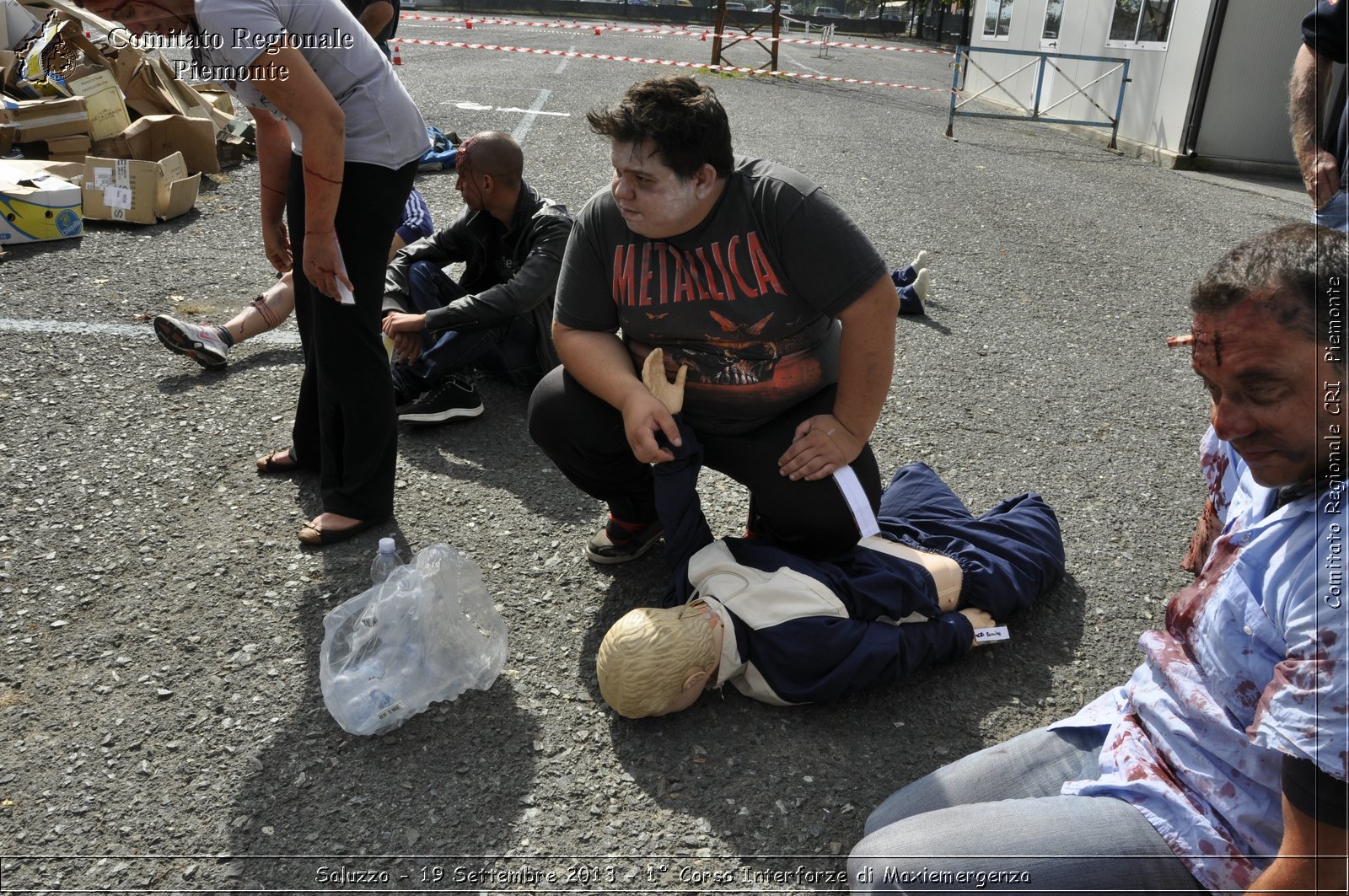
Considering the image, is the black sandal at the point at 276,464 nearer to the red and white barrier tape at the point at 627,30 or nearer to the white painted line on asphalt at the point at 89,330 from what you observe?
the white painted line on asphalt at the point at 89,330

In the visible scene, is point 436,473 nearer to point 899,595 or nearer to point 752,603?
point 752,603

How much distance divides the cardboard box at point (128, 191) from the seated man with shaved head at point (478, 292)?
9.79 feet

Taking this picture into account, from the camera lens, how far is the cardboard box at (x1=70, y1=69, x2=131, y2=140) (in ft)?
22.1

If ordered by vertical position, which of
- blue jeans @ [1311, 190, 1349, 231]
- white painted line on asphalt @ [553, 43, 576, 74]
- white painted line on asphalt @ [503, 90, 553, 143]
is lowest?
white painted line on asphalt @ [503, 90, 553, 143]

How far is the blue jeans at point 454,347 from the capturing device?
155 inches

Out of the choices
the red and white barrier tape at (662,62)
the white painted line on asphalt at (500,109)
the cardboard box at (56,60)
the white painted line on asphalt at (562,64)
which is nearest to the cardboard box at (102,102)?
the cardboard box at (56,60)

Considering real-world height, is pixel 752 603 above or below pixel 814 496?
below

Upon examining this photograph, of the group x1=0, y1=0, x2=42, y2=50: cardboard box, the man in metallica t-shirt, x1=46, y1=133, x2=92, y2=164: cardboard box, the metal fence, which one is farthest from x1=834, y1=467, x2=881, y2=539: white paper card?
the metal fence

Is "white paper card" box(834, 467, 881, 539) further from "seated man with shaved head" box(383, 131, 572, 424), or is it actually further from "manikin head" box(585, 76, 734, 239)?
"seated man with shaved head" box(383, 131, 572, 424)

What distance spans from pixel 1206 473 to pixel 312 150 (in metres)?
2.35

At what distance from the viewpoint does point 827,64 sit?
1015 inches

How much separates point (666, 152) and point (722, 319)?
1.50 feet

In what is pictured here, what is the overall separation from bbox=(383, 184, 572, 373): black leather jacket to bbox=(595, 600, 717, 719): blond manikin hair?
1866mm

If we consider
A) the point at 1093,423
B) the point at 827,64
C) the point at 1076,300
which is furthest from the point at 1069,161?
the point at 827,64
